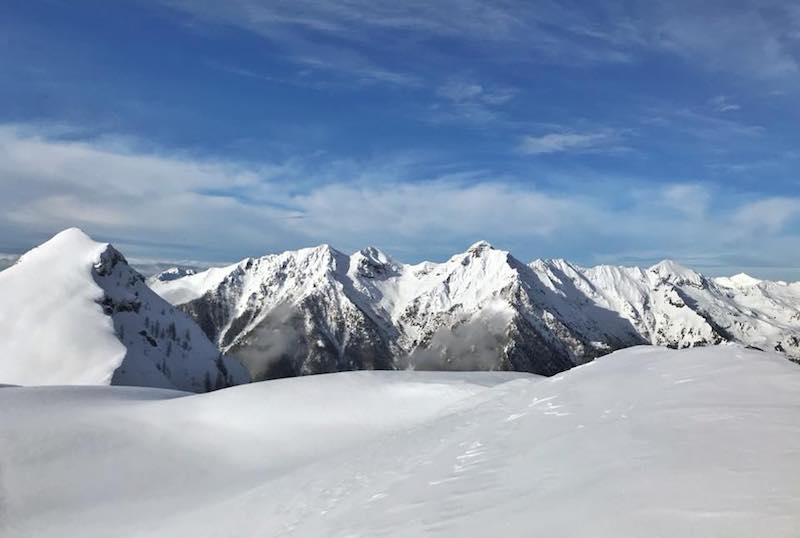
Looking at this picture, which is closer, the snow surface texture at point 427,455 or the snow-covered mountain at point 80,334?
the snow surface texture at point 427,455

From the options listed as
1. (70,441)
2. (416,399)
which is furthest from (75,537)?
(416,399)

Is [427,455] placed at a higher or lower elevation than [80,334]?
higher

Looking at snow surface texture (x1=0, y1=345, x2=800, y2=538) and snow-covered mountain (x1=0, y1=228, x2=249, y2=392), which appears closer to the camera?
snow surface texture (x1=0, y1=345, x2=800, y2=538)

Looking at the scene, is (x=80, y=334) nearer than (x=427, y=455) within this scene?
No

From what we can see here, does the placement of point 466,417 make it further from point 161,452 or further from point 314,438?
point 161,452
